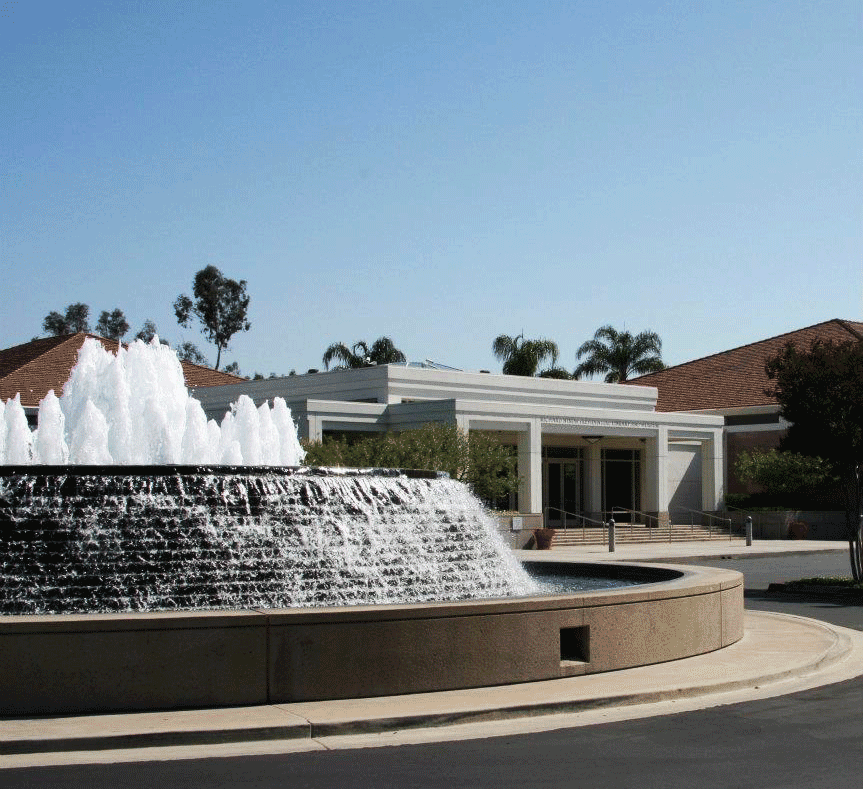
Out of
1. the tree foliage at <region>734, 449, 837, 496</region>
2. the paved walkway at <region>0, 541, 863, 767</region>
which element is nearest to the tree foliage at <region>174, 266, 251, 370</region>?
the tree foliage at <region>734, 449, 837, 496</region>

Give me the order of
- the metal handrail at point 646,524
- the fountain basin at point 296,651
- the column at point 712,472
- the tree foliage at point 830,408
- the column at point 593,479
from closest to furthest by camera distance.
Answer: the fountain basin at point 296,651 → the tree foliage at point 830,408 → the metal handrail at point 646,524 → the column at point 593,479 → the column at point 712,472

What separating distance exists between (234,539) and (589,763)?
429 centimetres

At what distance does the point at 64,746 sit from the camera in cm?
762

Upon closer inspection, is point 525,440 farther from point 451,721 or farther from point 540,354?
point 451,721

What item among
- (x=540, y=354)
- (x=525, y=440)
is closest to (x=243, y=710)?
(x=525, y=440)

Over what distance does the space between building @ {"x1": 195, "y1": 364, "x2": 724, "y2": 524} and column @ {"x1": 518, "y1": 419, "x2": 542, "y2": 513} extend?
0.11 ft

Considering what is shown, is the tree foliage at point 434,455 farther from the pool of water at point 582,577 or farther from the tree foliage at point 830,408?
the pool of water at point 582,577

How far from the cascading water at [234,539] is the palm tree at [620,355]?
167 feet

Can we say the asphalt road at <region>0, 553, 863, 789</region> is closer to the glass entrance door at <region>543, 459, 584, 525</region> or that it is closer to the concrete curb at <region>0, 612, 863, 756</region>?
the concrete curb at <region>0, 612, 863, 756</region>

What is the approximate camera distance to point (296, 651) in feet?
29.0

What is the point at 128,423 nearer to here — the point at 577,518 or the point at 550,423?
the point at 550,423

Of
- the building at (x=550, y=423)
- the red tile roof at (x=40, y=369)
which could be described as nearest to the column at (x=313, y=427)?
the building at (x=550, y=423)

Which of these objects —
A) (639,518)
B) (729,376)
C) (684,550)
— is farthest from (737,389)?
(684,550)

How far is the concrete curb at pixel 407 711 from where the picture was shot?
7781mm
